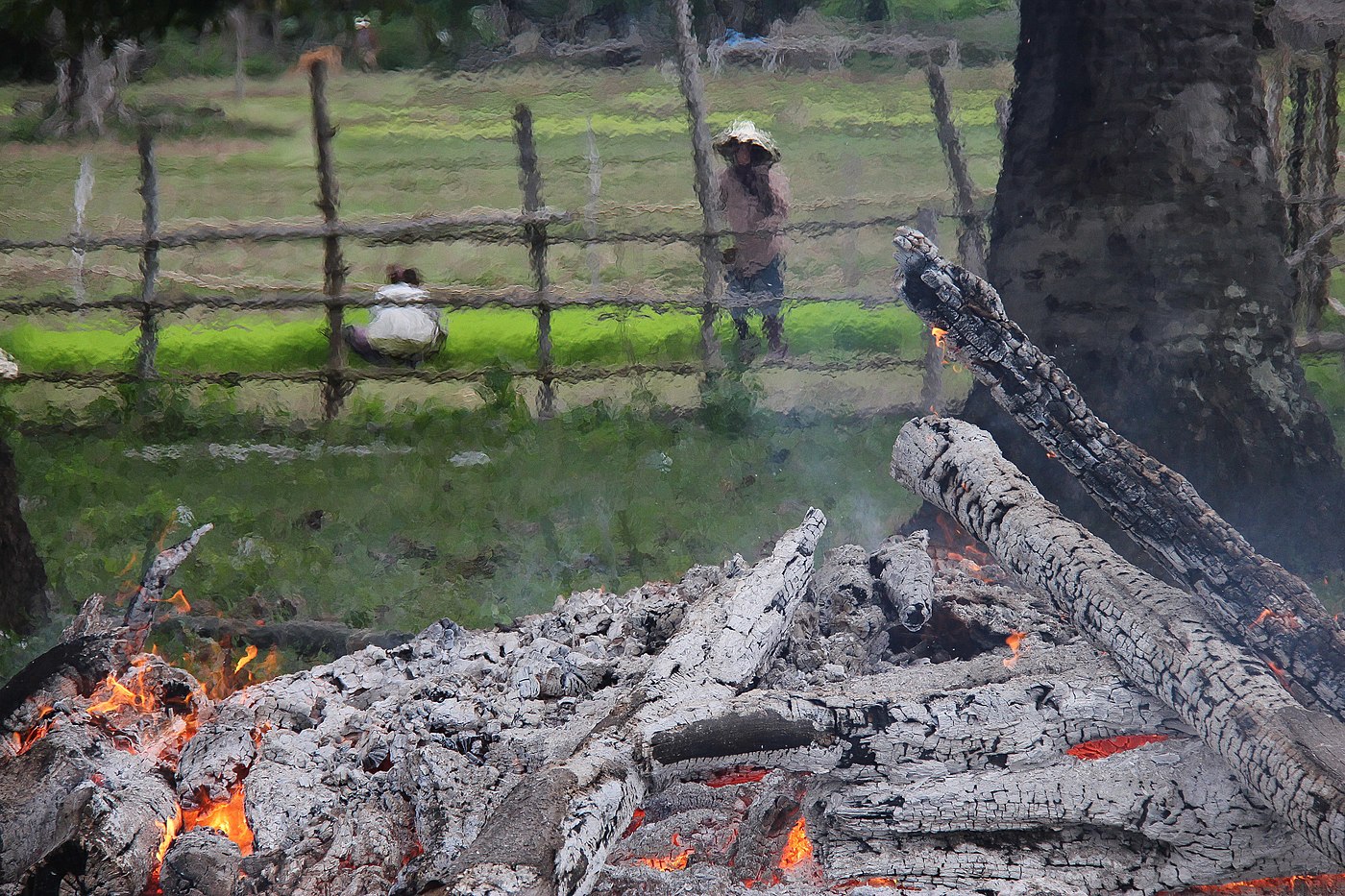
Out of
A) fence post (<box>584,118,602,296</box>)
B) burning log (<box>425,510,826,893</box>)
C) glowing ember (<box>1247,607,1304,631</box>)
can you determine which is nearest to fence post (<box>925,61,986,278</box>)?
fence post (<box>584,118,602,296</box>)

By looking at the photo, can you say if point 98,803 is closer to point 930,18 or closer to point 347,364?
point 347,364

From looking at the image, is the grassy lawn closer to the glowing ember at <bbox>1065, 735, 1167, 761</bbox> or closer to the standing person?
the standing person

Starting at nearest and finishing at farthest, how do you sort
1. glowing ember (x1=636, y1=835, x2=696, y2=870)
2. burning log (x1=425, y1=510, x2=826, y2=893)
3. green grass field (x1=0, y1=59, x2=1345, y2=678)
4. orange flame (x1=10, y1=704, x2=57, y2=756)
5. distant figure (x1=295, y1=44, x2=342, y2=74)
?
burning log (x1=425, y1=510, x2=826, y2=893), glowing ember (x1=636, y1=835, x2=696, y2=870), orange flame (x1=10, y1=704, x2=57, y2=756), green grass field (x1=0, y1=59, x2=1345, y2=678), distant figure (x1=295, y1=44, x2=342, y2=74)

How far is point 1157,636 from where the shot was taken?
170cm

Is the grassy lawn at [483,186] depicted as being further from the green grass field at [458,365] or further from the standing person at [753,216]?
the standing person at [753,216]

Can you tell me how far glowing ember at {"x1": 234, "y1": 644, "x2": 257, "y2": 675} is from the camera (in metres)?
3.03

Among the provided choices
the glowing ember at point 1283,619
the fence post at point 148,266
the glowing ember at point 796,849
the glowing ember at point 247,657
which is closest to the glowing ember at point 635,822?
the glowing ember at point 796,849

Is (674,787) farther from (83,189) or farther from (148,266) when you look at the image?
(83,189)

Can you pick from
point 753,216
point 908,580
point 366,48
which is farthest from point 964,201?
point 366,48

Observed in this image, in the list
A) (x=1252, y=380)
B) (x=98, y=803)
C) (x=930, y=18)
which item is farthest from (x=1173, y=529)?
(x=930, y=18)

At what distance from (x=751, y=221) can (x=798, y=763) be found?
14.4 feet

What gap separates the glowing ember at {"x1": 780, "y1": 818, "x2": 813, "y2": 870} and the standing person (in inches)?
167

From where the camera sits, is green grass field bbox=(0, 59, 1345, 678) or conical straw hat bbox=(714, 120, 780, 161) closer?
green grass field bbox=(0, 59, 1345, 678)

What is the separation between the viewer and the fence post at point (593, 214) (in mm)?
6512
